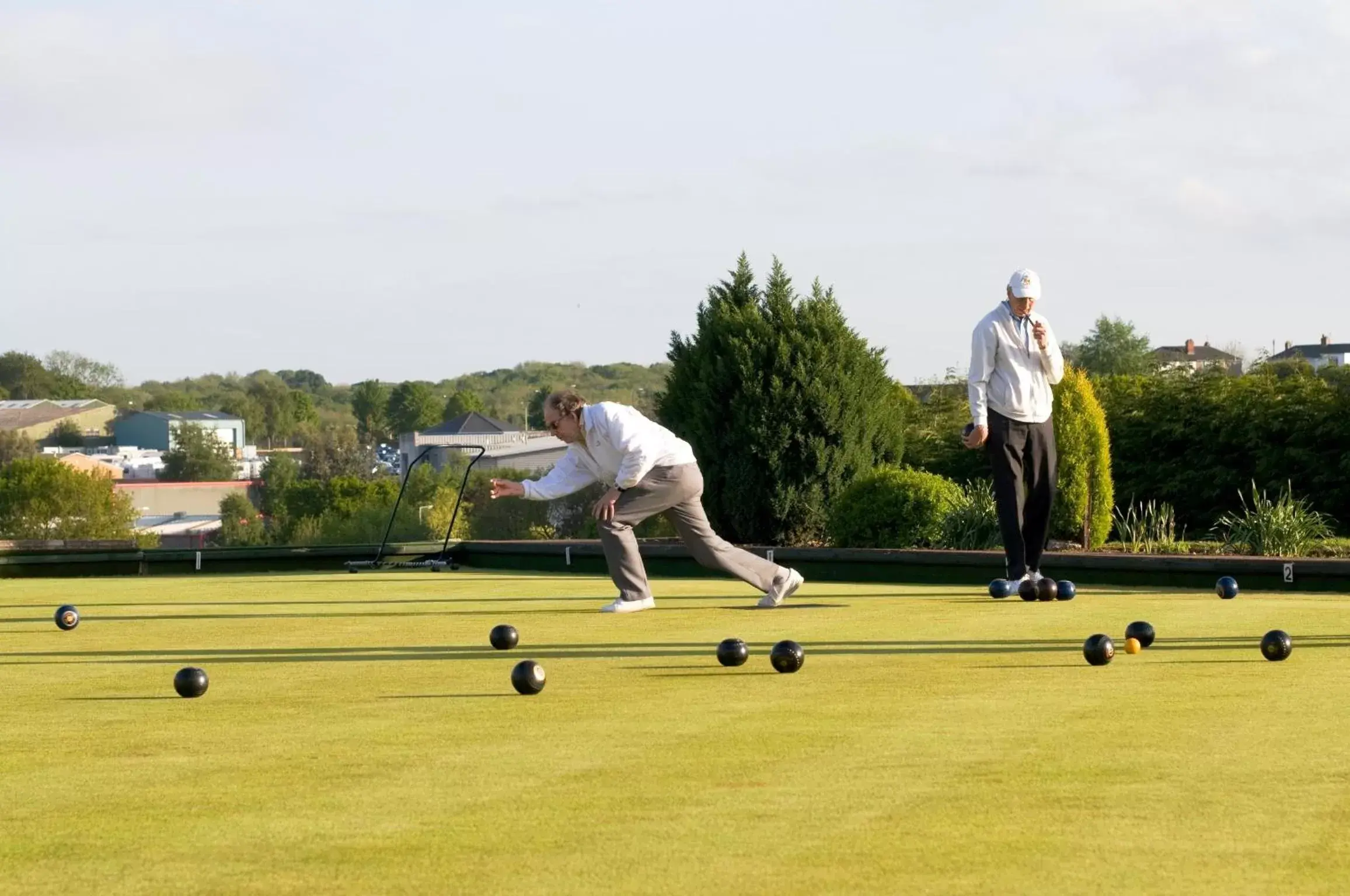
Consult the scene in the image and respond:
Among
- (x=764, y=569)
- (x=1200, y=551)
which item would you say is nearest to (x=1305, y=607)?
(x=764, y=569)

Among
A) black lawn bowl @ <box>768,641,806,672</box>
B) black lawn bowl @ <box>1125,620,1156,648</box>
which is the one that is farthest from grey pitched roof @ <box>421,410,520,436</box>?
black lawn bowl @ <box>768,641,806,672</box>

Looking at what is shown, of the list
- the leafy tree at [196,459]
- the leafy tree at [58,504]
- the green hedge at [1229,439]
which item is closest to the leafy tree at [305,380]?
the leafy tree at [196,459]

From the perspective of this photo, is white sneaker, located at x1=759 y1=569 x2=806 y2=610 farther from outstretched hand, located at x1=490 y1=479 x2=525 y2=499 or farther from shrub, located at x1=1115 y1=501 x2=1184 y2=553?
shrub, located at x1=1115 y1=501 x2=1184 y2=553

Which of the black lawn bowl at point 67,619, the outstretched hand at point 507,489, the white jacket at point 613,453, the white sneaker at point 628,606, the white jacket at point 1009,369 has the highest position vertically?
the white jacket at point 1009,369

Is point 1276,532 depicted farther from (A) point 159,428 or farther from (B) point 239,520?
(A) point 159,428

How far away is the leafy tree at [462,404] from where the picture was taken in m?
141

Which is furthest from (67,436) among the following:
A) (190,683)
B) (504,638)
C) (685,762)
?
(685,762)

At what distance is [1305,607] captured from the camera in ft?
28.2

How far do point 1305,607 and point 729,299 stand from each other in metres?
8.69

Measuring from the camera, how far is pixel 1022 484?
32.4 feet

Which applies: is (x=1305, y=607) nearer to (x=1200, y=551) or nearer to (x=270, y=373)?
(x=1200, y=551)

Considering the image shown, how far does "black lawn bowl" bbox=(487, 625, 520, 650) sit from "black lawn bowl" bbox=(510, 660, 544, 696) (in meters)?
1.44

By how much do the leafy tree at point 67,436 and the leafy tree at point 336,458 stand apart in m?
32.7

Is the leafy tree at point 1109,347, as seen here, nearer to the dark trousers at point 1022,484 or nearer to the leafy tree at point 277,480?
the leafy tree at point 277,480
